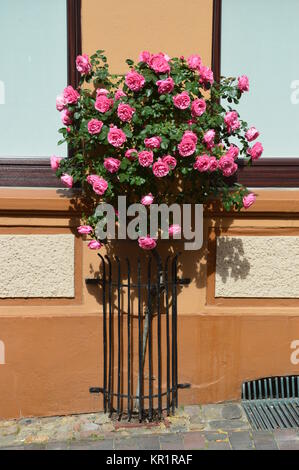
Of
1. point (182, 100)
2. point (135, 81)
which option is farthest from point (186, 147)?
point (135, 81)

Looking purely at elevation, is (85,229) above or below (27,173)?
below

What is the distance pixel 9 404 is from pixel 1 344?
466mm

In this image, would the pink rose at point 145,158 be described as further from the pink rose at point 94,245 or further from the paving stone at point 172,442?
the paving stone at point 172,442

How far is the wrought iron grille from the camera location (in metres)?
4.26

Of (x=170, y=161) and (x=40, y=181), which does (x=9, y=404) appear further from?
(x=170, y=161)

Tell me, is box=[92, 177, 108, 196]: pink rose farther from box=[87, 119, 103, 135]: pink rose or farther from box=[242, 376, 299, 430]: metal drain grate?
box=[242, 376, 299, 430]: metal drain grate

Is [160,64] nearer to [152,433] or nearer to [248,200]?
[248,200]

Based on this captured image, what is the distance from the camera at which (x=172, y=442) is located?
3.96 meters

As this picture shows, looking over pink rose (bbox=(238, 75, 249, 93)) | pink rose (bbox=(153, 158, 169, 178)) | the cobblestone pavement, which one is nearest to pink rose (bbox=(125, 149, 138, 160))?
pink rose (bbox=(153, 158, 169, 178))

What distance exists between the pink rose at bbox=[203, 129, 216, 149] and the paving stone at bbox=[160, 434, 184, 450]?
1993 millimetres

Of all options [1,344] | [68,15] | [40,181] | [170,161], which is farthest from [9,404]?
[68,15]

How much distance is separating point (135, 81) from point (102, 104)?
26 cm

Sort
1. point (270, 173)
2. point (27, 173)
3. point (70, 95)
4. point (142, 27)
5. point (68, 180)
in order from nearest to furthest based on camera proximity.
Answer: point (70, 95)
point (68, 180)
point (142, 27)
point (27, 173)
point (270, 173)
